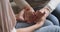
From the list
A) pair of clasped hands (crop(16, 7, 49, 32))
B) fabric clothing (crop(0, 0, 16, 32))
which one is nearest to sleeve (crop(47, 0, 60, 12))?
pair of clasped hands (crop(16, 7, 49, 32))

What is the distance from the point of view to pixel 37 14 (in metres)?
1.19

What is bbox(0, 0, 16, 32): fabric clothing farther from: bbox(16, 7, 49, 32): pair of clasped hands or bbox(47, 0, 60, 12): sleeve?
bbox(47, 0, 60, 12): sleeve

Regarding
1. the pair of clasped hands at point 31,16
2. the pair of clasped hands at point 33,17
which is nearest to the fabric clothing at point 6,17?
the pair of clasped hands at point 33,17

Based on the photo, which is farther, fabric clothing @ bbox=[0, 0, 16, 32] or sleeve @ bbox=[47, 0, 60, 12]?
sleeve @ bbox=[47, 0, 60, 12]

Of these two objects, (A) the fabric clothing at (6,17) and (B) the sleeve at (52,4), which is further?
(B) the sleeve at (52,4)

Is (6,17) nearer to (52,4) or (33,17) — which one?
(33,17)

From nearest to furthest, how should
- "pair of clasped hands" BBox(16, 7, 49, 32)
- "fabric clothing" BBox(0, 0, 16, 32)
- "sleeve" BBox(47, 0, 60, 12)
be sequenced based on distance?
"fabric clothing" BBox(0, 0, 16, 32), "pair of clasped hands" BBox(16, 7, 49, 32), "sleeve" BBox(47, 0, 60, 12)

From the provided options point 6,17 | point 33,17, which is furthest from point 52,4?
point 6,17

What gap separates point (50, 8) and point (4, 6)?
2.49ft

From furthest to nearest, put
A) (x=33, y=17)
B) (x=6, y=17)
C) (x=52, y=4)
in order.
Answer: (x=52, y=4)
(x=33, y=17)
(x=6, y=17)

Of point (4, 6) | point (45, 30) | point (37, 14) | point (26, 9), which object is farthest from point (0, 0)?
point (26, 9)

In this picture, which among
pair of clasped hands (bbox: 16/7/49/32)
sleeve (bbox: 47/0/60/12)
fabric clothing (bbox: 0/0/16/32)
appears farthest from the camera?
sleeve (bbox: 47/0/60/12)

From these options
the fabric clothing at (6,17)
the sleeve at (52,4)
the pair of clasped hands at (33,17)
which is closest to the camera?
the fabric clothing at (6,17)

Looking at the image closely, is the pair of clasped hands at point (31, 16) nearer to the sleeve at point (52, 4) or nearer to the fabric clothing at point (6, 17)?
the sleeve at point (52, 4)
